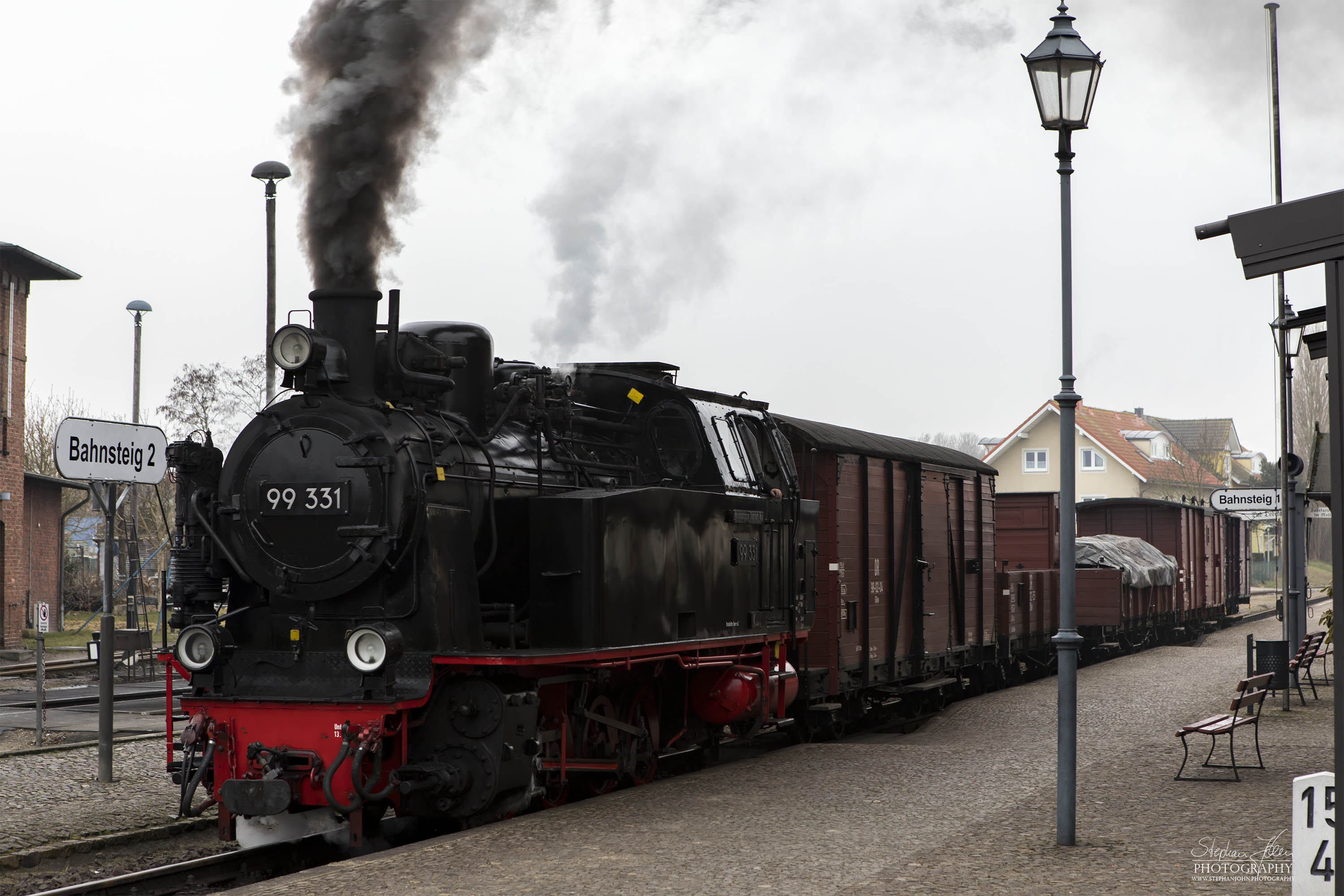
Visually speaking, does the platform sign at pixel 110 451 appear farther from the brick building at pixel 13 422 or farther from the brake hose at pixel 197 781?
the brick building at pixel 13 422

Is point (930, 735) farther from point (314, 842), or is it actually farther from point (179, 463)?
point (179, 463)

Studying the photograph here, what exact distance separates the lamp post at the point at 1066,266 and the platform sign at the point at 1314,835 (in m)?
2.14

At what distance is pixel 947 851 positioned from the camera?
7.36 m

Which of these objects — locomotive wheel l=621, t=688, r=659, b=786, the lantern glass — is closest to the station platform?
locomotive wheel l=621, t=688, r=659, b=786

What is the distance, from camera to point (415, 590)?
26.6 ft

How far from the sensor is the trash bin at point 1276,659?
15.5m

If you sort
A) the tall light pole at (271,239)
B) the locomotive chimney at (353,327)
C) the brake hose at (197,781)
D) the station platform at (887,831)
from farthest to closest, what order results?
1. the tall light pole at (271,239)
2. the locomotive chimney at (353,327)
3. the brake hose at (197,781)
4. the station platform at (887,831)

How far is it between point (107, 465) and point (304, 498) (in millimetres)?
2984

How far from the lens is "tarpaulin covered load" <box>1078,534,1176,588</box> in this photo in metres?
23.8

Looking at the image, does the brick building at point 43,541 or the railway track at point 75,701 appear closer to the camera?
the railway track at point 75,701

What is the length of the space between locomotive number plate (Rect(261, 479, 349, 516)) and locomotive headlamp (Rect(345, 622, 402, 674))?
79cm

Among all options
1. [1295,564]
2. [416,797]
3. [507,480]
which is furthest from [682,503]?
[1295,564]

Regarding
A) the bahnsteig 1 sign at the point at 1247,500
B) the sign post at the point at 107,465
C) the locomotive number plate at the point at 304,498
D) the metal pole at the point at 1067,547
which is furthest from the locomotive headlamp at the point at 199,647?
the bahnsteig 1 sign at the point at 1247,500

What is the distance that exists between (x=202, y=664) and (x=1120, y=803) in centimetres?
599
